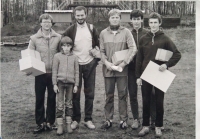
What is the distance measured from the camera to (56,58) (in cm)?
184

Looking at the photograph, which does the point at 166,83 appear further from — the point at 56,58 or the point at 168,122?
the point at 56,58

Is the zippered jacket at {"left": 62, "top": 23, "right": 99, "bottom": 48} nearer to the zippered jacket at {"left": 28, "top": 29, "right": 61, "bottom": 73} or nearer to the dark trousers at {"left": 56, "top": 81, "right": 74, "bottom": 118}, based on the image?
the zippered jacket at {"left": 28, "top": 29, "right": 61, "bottom": 73}

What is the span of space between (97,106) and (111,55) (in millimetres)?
615

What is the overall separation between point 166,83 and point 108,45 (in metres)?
0.53

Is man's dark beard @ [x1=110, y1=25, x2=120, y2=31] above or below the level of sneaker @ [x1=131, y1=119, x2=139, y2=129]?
above

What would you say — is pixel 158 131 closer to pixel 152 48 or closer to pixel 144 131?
pixel 144 131

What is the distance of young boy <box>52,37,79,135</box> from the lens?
1834 millimetres

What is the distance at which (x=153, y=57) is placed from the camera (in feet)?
5.97

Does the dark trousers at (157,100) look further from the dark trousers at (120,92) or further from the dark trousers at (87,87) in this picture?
the dark trousers at (87,87)

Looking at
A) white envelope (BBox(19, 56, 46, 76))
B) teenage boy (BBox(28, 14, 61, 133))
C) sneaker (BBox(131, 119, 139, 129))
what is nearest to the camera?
white envelope (BBox(19, 56, 46, 76))

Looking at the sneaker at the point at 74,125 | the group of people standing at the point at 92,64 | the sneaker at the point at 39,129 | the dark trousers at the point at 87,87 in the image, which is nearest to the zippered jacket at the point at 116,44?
the group of people standing at the point at 92,64

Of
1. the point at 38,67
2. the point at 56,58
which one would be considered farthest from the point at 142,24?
the point at 38,67

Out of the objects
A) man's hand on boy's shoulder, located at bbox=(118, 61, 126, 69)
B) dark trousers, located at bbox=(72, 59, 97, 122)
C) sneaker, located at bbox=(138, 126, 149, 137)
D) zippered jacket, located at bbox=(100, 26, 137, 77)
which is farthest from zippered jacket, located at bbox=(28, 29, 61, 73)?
sneaker, located at bbox=(138, 126, 149, 137)

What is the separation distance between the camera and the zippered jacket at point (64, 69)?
1831 mm
